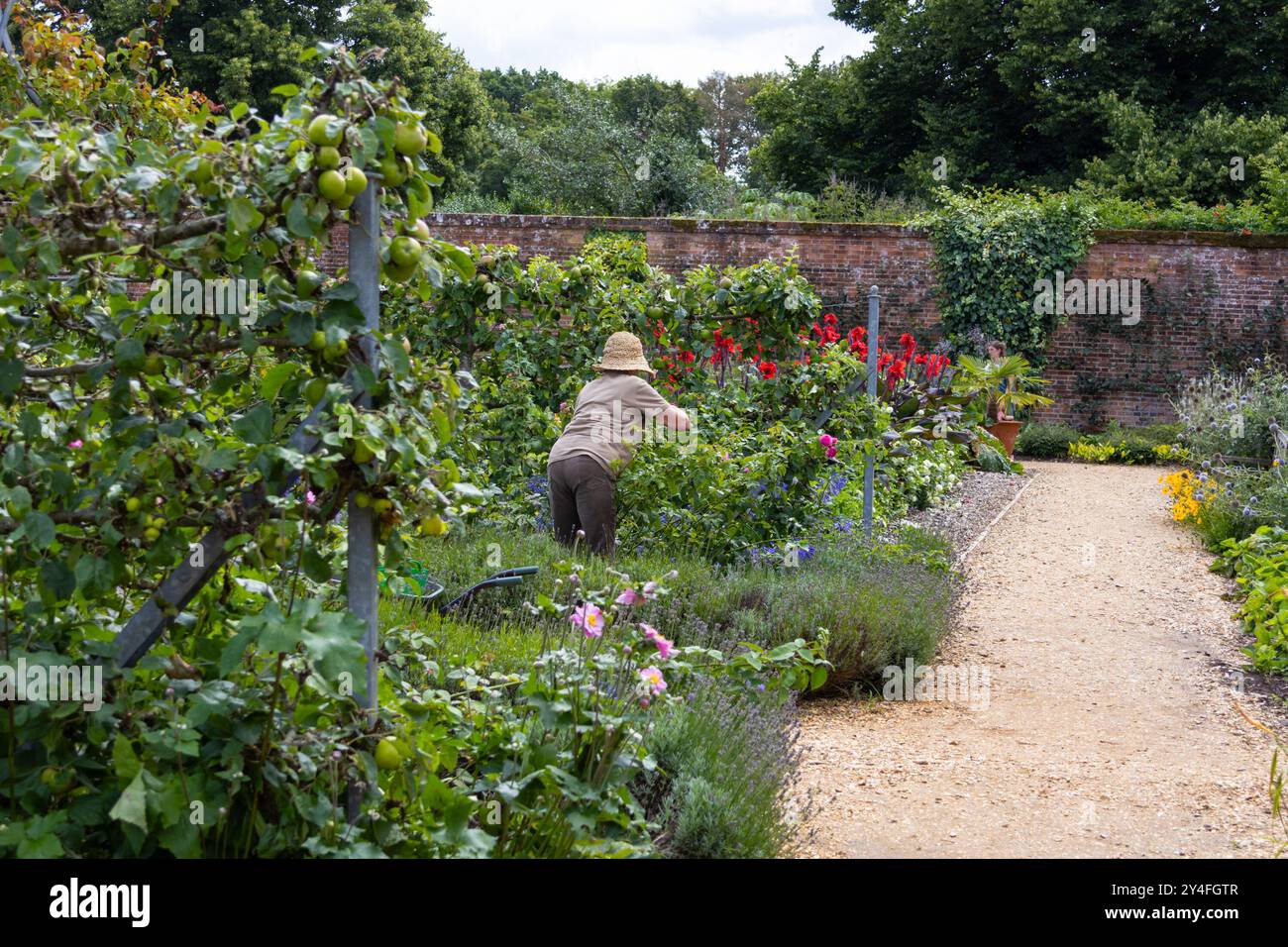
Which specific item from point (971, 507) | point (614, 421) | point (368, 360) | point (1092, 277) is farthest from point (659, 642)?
point (1092, 277)

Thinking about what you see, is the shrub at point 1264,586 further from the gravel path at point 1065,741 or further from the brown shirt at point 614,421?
the brown shirt at point 614,421

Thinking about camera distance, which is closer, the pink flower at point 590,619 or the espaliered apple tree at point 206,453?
the espaliered apple tree at point 206,453

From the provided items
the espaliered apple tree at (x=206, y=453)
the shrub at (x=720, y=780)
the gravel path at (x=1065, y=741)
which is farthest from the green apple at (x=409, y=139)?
the gravel path at (x=1065, y=741)

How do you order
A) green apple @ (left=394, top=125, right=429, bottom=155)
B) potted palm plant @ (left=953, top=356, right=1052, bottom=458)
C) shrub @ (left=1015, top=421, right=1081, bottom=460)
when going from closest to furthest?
green apple @ (left=394, top=125, right=429, bottom=155) < potted palm plant @ (left=953, top=356, right=1052, bottom=458) < shrub @ (left=1015, top=421, right=1081, bottom=460)

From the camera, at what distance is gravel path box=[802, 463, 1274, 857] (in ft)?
11.9

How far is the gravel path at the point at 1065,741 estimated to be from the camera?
3.63 meters

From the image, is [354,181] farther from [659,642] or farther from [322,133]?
[659,642]

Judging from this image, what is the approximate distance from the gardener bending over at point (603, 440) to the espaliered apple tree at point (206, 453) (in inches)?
145

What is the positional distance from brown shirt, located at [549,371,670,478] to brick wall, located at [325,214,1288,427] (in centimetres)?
990

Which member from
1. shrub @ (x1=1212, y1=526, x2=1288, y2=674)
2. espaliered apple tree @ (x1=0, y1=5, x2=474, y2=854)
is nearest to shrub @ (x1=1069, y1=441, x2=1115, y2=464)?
shrub @ (x1=1212, y1=526, x2=1288, y2=674)

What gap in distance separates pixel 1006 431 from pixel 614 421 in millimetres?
9077

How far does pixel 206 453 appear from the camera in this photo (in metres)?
2.09

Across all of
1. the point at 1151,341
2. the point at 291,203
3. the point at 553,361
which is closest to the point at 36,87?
the point at 553,361

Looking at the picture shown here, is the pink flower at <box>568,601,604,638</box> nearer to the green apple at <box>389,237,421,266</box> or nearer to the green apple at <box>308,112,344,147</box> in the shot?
the green apple at <box>389,237,421,266</box>
